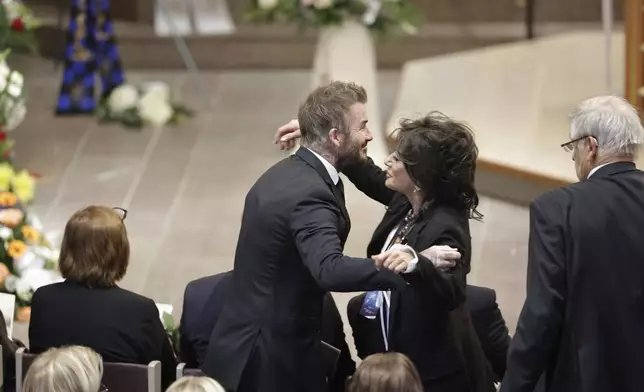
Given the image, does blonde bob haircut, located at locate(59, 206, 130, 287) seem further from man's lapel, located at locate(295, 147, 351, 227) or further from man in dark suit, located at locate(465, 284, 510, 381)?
man in dark suit, located at locate(465, 284, 510, 381)

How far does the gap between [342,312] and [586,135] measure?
2.44 m

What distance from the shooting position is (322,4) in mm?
6633

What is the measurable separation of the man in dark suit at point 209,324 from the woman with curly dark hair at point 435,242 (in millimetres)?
216

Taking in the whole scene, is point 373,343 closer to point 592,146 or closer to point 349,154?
point 349,154

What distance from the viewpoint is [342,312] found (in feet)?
17.4

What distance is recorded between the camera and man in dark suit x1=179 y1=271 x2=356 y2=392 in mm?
3664

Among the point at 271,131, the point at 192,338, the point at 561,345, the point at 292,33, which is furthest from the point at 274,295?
the point at 292,33

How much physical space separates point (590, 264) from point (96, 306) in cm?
143

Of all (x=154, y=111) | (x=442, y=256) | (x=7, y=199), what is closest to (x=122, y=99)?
(x=154, y=111)

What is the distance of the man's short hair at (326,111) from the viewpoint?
3.27m

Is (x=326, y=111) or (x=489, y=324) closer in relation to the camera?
(x=326, y=111)

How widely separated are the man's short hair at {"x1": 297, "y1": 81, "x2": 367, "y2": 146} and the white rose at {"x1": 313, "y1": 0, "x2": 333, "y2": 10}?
11.0 feet

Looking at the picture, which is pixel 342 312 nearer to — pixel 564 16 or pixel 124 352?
pixel 124 352

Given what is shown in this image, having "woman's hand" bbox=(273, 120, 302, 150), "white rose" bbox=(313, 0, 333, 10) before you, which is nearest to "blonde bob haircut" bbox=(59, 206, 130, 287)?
"woman's hand" bbox=(273, 120, 302, 150)
